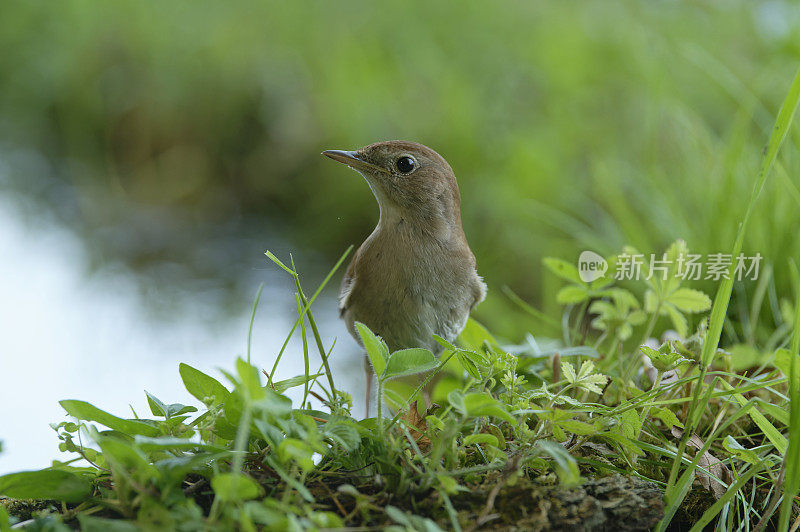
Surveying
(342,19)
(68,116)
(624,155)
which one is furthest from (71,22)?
(624,155)

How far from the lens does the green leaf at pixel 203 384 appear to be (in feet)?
3.87

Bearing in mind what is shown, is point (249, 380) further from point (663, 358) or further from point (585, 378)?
point (663, 358)

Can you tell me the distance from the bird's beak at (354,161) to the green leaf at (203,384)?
672 mm

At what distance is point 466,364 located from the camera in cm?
122

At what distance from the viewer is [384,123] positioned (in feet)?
12.8

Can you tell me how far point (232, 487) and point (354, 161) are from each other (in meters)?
1.03

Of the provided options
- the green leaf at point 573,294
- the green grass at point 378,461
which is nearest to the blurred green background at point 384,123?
the green leaf at point 573,294

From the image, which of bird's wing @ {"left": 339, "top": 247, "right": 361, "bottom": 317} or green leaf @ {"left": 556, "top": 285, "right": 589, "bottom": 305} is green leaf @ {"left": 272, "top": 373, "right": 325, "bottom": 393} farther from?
green leaf @ {"left": 556, "top": 285, "right": 589, "bottom": 305}

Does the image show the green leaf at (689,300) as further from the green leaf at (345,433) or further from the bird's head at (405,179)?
the green leaf at (345,433)

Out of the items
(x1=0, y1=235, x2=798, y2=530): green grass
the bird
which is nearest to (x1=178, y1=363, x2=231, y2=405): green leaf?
(x1=0, y1=235, x2=798, y2=530): green grass

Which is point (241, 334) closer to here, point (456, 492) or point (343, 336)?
point (343, 336)

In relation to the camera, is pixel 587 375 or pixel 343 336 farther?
pixel 343 336

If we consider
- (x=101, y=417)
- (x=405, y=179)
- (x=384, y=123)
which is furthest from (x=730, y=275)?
(x=384, y=123)

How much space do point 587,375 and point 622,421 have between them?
0.33ft
